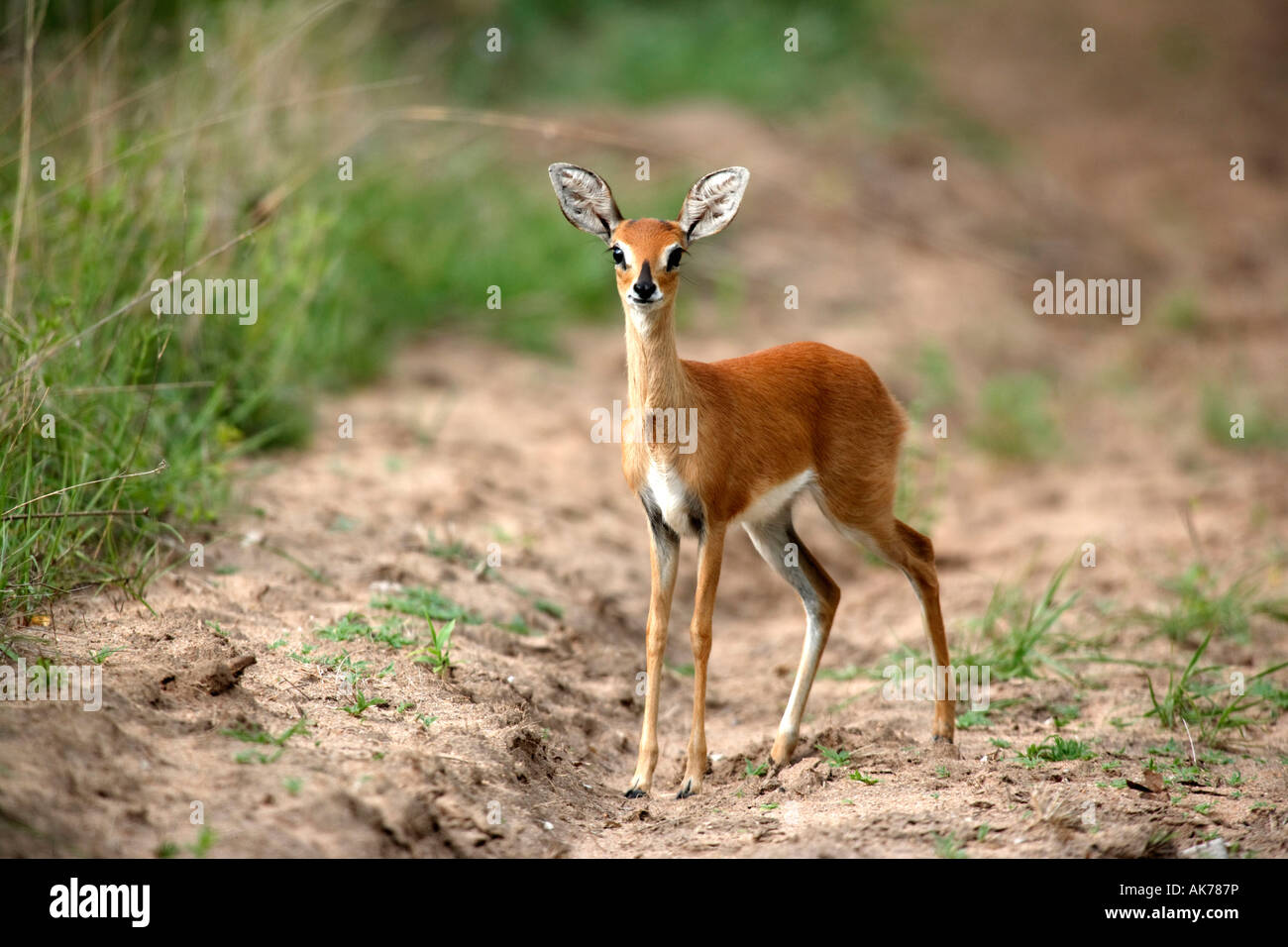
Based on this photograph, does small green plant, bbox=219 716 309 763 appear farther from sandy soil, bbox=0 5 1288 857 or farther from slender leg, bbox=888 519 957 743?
slender leg, bbox=888 519 957 743

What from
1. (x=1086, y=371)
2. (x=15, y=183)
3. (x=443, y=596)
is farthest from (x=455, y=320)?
(x=1086, y=371)

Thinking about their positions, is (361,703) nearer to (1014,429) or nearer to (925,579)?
(925,579)

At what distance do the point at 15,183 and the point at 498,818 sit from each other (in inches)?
184

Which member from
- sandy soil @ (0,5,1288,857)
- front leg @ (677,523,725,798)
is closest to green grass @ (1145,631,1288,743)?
sandy soil @ (0,5,1288,857)

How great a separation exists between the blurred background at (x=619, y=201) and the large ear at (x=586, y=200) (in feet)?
2.49

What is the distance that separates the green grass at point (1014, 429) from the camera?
9555mm

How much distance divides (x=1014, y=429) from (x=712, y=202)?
5.22m

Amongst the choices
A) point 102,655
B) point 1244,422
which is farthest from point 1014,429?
point 102,655

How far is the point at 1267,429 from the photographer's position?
9750mm

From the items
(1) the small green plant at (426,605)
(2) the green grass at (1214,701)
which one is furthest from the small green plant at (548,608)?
(2) the green grass at (1214,701)

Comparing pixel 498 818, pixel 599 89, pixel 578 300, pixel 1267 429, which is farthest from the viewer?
pixel 599 89

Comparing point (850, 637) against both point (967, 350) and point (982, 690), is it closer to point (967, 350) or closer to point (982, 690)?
point (982, 690)

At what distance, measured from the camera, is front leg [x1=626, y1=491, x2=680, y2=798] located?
16.0 feet
